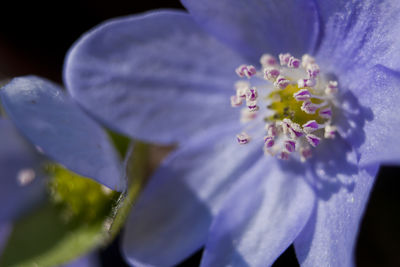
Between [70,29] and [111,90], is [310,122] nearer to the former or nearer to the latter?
[111,90]

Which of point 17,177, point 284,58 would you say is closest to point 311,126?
point 284,58

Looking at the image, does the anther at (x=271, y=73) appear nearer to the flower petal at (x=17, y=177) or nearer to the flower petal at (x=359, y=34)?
the flower petal at (x=359, y=34)

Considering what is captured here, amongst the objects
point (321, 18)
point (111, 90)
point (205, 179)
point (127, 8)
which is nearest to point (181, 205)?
point (205, 179)

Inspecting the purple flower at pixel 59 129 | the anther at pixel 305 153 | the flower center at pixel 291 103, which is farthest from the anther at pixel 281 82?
the purple flower at pixel 59 129

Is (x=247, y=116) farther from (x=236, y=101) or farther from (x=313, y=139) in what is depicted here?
(x=313, y=139)

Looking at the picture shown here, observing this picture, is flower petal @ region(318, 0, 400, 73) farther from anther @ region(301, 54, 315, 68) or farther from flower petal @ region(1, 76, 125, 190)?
flower petal @ region(1, 76, 125, 190)

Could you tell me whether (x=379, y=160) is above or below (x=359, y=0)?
below
